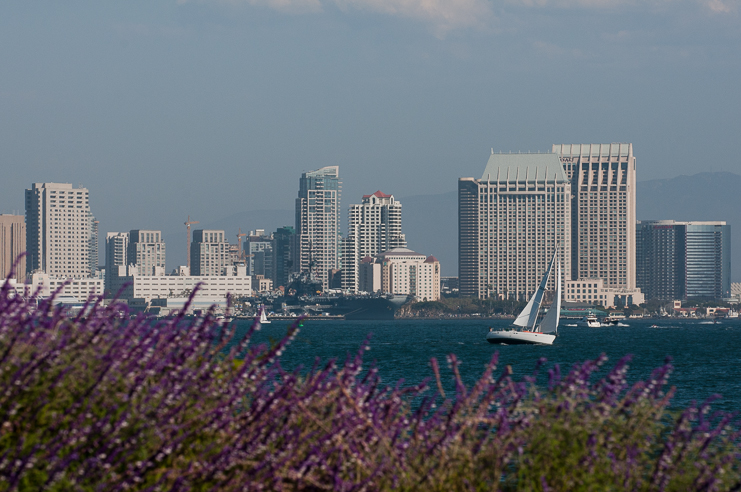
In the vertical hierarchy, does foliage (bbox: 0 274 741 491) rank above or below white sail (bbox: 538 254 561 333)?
above

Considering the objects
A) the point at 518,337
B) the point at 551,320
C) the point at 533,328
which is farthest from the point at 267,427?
the point at 551,320

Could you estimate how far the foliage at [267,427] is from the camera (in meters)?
7.60

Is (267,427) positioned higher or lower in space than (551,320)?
higher

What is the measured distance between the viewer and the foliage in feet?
24.9

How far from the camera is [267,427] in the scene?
8.56 metres

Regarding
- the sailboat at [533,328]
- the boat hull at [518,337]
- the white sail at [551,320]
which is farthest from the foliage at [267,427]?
the white sail at [551,320]

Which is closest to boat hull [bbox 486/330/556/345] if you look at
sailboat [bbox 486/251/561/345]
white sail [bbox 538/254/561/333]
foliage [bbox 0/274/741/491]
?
sailboat [bbox 486/251/561/345]

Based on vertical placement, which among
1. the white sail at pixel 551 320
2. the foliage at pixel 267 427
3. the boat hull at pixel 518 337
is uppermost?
the foliage at pixel 267 427

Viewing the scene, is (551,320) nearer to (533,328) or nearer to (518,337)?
(533,328)

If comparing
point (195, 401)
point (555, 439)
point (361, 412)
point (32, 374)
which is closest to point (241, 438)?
point (195, 401)

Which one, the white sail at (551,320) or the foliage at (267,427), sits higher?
the foliage at (267,427)

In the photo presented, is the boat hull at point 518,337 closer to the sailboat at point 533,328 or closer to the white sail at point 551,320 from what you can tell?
the sailboat at point 533,328

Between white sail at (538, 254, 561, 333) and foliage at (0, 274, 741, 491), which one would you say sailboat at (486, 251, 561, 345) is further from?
foliage at (0, 274, 741, 491)

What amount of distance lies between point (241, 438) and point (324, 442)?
71 centimetres
